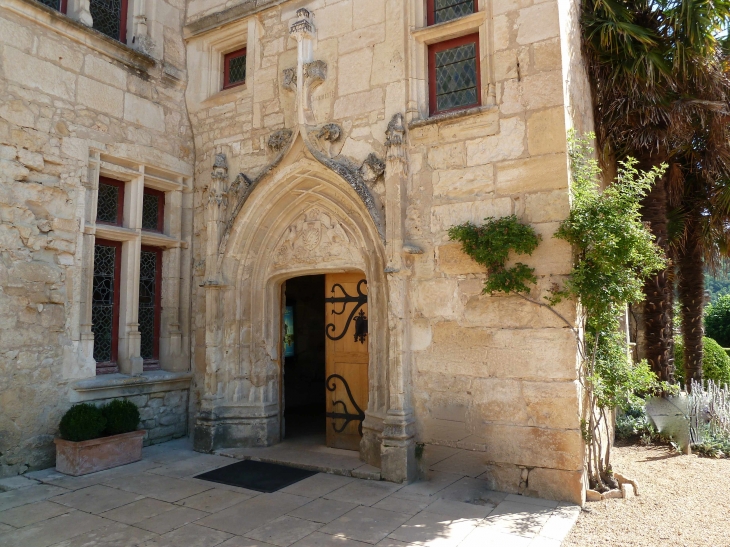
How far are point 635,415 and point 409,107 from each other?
187 inches

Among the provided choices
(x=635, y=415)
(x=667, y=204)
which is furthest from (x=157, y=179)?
(x=667, y=204)

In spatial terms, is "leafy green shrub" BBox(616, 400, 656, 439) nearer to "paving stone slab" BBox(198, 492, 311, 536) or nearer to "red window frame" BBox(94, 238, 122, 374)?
"paving stone slab" BBox(198, 492, 311, 536)

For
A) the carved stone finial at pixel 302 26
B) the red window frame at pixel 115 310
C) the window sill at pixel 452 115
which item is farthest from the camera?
the red window frame at pixel 115 310

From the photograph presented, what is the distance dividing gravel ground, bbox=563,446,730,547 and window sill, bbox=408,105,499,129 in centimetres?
332

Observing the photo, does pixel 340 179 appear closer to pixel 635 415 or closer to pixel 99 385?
pixel 99 385

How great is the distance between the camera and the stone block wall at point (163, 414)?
5.90 m

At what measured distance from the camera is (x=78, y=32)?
546 centimetres

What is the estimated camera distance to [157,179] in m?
6.20

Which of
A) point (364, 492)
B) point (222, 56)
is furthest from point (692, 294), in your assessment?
point (222, 56)

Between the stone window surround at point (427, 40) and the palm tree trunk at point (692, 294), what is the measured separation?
17.0 feet

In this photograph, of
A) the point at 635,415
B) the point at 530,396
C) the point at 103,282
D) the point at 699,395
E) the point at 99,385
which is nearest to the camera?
the point at 530,396

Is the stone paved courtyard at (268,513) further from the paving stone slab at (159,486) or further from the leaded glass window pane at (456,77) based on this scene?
the leaded glass window pane at (456,77)

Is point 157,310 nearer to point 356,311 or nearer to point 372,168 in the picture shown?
point 356,311

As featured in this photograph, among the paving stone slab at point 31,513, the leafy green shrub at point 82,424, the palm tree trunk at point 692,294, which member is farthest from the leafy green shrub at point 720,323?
the paving stone slab at point 31,513
